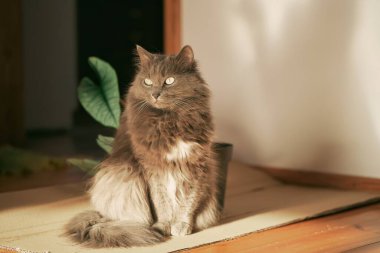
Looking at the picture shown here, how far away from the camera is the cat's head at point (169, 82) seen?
203 cm

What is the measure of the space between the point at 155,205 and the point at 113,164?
221mm

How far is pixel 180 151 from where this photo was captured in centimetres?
203

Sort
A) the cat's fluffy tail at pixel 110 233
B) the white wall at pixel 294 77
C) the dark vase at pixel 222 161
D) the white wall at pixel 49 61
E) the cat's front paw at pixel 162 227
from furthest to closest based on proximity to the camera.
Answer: the white wall at pixel 49 61
the white wall at pixel 294 77
the dark vase at pixel 222 161
the cat's front paw at pixel 162 227
the cat's fluffy tail at pixel 110 233

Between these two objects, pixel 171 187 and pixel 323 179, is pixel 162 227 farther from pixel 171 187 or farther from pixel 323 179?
pixel 323 179

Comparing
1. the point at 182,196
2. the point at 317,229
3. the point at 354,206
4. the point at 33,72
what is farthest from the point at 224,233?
the point at 33,72

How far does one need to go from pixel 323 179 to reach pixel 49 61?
2999 mm

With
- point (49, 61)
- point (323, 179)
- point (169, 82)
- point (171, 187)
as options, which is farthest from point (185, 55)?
point (49, 61)

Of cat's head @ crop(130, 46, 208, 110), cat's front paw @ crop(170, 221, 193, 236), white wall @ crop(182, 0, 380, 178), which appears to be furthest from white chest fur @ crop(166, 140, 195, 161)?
white wall @ crop(182, 0, 380, 178)

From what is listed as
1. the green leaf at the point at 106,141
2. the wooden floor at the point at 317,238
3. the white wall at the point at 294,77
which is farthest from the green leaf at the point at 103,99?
the white wall at the point at 294,77

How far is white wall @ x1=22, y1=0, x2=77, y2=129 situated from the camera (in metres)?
5.01

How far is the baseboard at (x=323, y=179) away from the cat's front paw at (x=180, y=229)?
1215mm

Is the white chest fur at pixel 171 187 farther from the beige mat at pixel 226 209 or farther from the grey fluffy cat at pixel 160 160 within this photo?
the beige mat at pixel 226 209

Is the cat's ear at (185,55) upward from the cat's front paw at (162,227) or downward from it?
upward

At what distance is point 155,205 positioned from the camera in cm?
204
